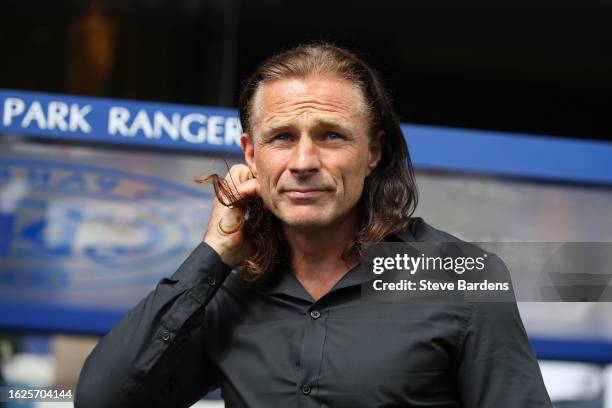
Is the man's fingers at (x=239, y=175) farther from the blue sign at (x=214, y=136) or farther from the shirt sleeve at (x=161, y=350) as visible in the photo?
the blue sign at (x=214, y=136)

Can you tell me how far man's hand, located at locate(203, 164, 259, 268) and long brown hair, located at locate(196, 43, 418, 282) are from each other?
1 centimetres

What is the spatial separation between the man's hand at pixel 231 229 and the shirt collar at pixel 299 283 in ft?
0.29

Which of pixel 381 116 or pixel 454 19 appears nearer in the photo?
pixel 381 116

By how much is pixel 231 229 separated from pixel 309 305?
0.27 metres

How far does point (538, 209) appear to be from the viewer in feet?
11.2

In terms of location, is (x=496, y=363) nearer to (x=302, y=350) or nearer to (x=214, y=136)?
(x=302, y=350)

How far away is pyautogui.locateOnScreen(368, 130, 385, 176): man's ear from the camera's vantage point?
218 centimetres

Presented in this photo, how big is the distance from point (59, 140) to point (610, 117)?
12.4 ft

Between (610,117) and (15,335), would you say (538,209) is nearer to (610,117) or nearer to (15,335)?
(15,335)

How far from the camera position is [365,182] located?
7.23ft

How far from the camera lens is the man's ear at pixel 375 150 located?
2180 mm

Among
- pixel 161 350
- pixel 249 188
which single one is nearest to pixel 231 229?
pixel 249 188

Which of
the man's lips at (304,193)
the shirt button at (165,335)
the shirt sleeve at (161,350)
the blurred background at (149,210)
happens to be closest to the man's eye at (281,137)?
the man's lips at (304,193)

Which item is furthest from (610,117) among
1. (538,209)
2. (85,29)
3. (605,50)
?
(85,29)
